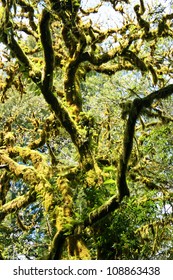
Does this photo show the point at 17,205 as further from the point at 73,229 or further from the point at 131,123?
the point at 131,123

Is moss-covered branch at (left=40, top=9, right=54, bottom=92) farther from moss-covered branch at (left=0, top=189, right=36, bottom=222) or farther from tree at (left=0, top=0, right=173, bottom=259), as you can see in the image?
moss-covered branch at (left=0, top=189, right=36, bottom=222)

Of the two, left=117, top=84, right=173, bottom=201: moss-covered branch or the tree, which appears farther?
the tree

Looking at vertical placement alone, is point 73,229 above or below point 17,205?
below

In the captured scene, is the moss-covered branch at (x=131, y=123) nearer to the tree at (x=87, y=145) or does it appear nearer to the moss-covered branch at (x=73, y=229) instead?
the tree at (x=87, y=145)

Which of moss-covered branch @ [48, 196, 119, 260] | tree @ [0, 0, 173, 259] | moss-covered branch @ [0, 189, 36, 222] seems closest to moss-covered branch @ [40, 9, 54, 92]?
tree @ [0, 0, 173, 259]

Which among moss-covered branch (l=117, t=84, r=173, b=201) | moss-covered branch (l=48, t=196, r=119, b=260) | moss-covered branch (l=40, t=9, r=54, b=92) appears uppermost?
moss-covered branch (l=40, t=9, r=54, b=92)

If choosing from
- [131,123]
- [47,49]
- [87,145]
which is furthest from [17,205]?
[131,123]

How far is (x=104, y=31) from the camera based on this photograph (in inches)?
360

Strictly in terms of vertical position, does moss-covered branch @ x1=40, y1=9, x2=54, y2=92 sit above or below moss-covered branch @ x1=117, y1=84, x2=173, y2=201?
above

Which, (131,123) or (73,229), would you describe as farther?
(73,229)

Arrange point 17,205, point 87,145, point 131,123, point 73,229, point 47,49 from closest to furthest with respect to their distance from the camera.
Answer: point 131,123 → point 73,229 → point 47,49 → point 87,145 → point 17,205

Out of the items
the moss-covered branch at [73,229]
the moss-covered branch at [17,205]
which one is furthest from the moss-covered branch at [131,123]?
the moss-covered branch at [17,205]
